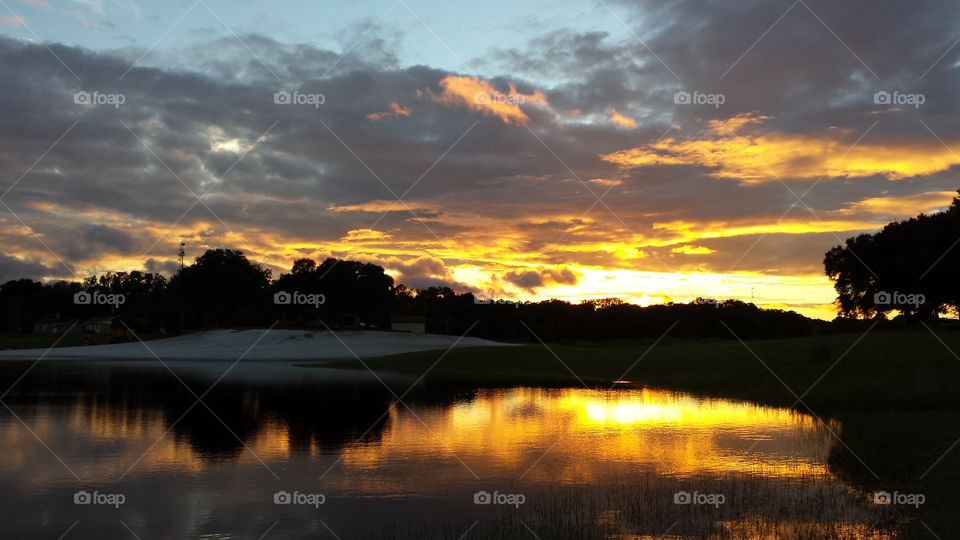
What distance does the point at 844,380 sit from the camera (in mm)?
42625

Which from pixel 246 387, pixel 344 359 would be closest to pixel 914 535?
pixel 246 387

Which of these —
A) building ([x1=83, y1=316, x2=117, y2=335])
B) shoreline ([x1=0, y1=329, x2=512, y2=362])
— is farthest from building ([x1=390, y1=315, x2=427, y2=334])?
building ([x1=83, y1=316, x2=117, y2=335])

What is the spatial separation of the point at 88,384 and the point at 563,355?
42928 millimetres

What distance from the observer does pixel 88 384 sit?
53688 millimetres

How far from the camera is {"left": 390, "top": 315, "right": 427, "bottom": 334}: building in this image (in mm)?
162250

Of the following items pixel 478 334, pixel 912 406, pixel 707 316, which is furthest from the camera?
pixel 478 334

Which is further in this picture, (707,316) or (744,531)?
(707,316)

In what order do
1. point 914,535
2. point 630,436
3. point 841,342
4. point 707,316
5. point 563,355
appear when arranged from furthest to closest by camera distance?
point 707,316
point 563,355
point 841,342
point 630,436
point 914,535

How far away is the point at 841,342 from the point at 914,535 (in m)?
51.5

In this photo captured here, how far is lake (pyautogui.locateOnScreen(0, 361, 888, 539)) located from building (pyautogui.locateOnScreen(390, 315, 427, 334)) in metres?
120

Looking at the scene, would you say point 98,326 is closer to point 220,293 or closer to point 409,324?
point 220,293

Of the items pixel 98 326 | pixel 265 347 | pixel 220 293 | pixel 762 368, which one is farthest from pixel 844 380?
pixel 98 326

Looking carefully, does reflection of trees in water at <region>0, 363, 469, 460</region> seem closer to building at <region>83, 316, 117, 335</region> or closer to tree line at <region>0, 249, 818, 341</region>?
tree line at <region>0, 249, 818, 341</region>

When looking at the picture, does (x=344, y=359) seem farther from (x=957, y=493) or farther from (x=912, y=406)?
(x=957, y=493)
